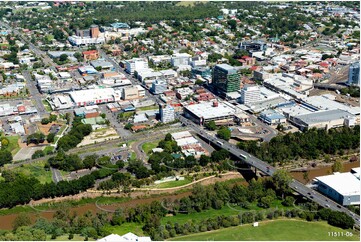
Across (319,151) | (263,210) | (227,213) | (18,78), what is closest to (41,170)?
(227,213)

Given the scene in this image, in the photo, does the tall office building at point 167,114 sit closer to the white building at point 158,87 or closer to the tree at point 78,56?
the white building at point 158,87

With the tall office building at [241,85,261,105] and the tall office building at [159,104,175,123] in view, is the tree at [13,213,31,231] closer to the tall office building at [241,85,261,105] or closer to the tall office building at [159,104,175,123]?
the tall office building at [159,104,175,123]

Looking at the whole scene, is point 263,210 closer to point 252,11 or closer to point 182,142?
point 182,142

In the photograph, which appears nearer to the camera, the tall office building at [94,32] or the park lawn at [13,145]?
the park lawn at [13,145]

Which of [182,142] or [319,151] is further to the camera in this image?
[182,142]

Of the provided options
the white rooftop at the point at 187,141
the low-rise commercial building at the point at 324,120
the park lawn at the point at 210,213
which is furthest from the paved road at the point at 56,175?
the low-rise commercial building at the point at 324,120

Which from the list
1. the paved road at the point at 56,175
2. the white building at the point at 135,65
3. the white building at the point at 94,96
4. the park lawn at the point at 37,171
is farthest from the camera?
the white building at the point at 135,65
